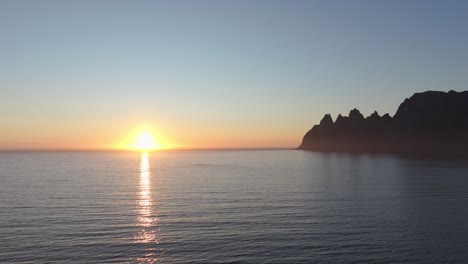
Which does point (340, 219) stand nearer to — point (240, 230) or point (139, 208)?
point (240, 230)

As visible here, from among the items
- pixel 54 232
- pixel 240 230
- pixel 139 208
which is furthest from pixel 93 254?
pixel 139 208

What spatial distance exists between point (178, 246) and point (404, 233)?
79.2 feet

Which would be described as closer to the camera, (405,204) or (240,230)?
(240,230)

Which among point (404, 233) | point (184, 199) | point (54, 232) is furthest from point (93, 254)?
point (184, 199)

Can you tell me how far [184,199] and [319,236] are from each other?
35.0 metres

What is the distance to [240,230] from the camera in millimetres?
43281

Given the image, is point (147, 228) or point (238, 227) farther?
point (147, 228)

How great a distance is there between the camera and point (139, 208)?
2438 inches

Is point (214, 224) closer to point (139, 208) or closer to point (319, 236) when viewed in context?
point (319, 236)

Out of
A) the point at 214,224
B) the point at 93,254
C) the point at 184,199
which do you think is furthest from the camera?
the point at 184,199

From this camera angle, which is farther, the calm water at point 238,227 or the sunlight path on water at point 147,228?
the sunlight path on water at point 147,228

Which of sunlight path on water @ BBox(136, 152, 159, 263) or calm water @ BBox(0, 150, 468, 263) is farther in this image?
sunlight path on water @ BBox(136, 152, 159, 263)

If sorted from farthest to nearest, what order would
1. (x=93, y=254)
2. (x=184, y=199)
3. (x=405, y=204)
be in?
(x=184, y=199) < (x=405, y=204) < (x=93, y=254)

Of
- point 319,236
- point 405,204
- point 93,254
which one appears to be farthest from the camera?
Answer: point 405,204
